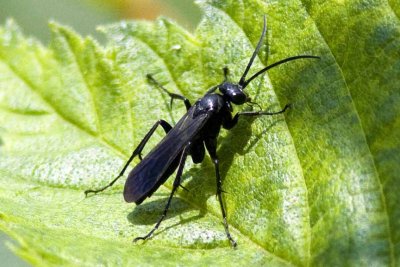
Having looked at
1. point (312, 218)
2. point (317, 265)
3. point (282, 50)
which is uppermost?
point (282, 50)

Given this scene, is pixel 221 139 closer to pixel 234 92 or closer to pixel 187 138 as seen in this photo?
pixel 187 138

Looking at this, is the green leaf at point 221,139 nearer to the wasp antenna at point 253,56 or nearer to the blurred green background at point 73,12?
the wasp antenna at point 253,56

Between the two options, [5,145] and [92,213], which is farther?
[5,145]

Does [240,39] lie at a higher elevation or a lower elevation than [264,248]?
higher

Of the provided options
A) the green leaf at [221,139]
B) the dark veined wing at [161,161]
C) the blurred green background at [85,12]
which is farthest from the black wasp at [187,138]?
the blurred green background at [85,12]

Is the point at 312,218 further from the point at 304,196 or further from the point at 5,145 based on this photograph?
the point at 5,145

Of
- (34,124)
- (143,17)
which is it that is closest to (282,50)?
(34,124)
